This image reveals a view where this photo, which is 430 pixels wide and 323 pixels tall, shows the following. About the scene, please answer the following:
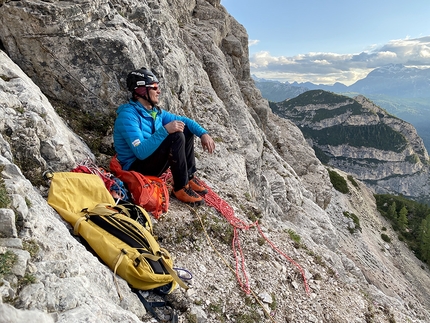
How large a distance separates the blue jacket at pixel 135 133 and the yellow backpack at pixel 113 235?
65.8 inches

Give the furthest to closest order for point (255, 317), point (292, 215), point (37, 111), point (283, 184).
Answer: point (283, 184)
point (292, 215)
point (37, 111)
point (255, 317)

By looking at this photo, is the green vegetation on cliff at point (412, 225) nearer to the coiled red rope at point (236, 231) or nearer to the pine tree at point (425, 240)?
the pine tree at point (425, 240)

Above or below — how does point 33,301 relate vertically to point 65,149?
below

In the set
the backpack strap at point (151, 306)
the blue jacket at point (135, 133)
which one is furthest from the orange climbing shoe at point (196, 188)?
the backpack strap at point (151, 306)

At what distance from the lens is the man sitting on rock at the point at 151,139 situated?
7020 millimetres

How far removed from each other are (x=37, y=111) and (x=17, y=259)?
4.34 meters

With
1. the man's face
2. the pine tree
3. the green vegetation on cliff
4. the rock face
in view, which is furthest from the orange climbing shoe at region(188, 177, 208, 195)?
the pine tree

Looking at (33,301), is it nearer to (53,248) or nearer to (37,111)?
(53,248)

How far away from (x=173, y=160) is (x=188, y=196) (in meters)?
1.33

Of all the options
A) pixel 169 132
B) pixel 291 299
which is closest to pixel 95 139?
pixel 169 132

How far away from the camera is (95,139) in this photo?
8.91m

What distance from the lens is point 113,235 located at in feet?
15.8

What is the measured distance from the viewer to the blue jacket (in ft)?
22.7

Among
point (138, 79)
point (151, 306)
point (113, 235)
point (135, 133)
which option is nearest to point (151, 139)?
point (135, 133)
